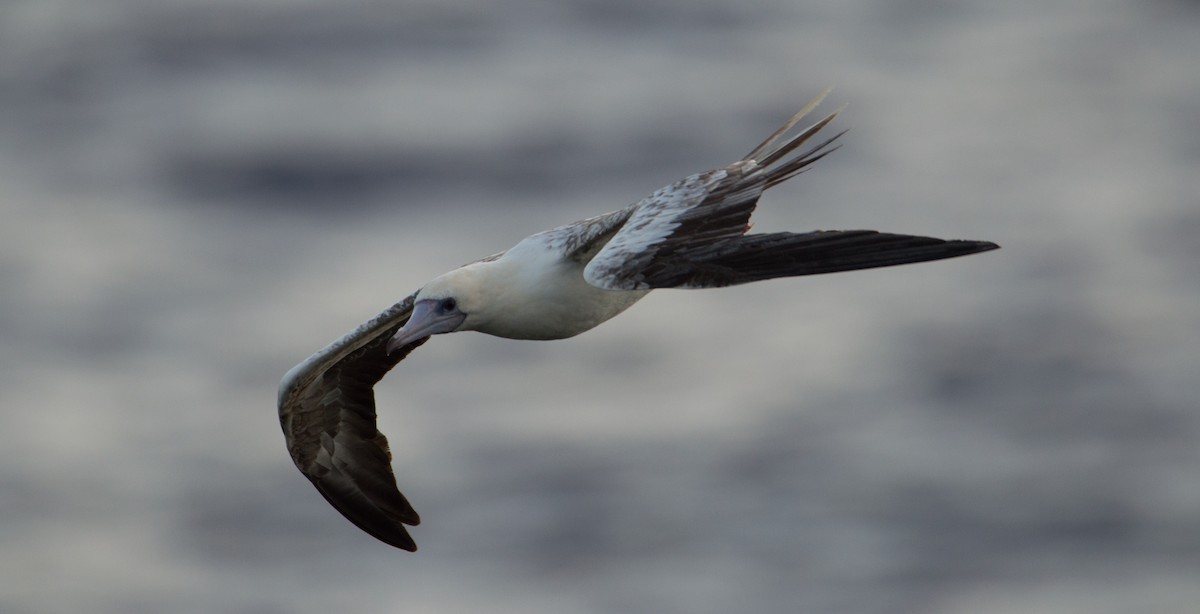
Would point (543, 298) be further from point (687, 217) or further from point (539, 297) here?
point (687, 217)

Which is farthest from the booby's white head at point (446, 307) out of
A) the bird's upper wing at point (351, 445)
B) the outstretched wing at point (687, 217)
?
the bird's upper wing at point (351, 445)

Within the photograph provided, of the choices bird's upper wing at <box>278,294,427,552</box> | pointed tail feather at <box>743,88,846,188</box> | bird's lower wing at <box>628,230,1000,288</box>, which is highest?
pointed tail feather at <box>743,88,846,188</box>

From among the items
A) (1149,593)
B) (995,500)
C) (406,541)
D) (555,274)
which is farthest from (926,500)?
(555,274)

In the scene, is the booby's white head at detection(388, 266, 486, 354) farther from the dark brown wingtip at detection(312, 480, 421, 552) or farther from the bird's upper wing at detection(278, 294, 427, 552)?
the dark brown wingtip at detection(312, 480, 421, 552)

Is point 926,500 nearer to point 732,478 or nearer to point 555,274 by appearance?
point 732,478

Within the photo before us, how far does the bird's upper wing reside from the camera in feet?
52.5

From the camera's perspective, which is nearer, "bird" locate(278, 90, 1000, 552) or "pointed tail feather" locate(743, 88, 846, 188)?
"bird" locate(278, 90, 1000, 552)

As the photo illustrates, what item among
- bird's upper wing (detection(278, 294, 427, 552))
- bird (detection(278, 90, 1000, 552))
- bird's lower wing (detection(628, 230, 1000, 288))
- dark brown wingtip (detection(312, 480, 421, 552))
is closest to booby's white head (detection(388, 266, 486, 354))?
bird (detection(278, 90, 1000, 552))

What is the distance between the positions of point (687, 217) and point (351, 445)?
5.08m

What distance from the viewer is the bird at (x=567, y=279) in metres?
11.0

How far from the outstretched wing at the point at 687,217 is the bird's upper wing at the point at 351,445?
3839mm

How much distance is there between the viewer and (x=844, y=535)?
4306cm

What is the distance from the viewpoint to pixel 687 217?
12453 millimetres

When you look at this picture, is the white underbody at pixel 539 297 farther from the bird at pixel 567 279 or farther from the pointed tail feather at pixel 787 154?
the pointed tail feather at pixel 787 154
